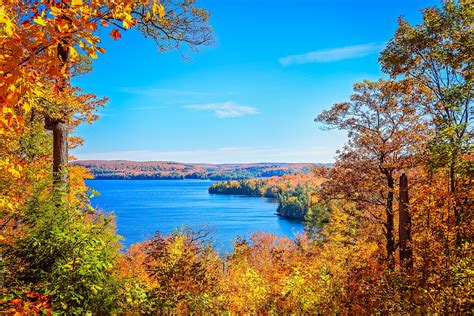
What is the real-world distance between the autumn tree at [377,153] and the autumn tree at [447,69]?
2021mm

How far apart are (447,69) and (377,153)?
12.8 ft

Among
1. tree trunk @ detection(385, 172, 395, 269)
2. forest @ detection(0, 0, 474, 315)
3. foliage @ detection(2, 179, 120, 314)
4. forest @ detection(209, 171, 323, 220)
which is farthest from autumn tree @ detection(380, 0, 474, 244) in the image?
forest @ detection(209, 171, 323, 220)

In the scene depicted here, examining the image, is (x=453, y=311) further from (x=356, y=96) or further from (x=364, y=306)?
(x=356, y=96)

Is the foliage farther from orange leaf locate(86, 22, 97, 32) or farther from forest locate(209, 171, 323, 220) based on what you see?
forest locate(209, 171, 323, 220)

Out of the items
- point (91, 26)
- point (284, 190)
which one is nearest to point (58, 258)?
point (91, 26)

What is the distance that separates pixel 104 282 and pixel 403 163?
8106 millimetres

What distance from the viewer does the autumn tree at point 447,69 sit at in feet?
18.7

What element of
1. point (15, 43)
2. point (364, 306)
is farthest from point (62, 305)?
point (364, 306)

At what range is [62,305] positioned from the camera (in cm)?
424

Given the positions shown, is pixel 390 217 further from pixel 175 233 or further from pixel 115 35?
pixel 115 35

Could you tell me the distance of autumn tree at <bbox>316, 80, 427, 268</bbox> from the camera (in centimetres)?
1000

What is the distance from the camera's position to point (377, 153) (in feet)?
34.3

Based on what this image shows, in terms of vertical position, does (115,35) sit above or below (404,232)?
above

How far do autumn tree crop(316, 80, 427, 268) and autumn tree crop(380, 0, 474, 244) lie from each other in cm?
202
